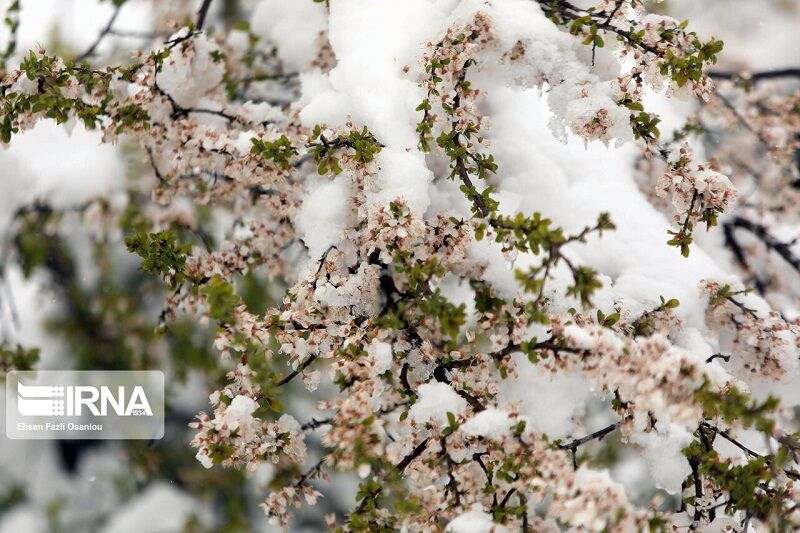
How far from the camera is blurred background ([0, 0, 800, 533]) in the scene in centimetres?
373

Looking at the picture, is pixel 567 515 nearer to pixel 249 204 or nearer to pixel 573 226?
pixel 573 226

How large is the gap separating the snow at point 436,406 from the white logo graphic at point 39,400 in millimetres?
2618

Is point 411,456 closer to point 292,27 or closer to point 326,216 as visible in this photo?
point 326,216

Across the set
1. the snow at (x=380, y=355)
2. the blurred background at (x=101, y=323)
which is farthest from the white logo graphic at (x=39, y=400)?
the snow at (x=380, y=355)

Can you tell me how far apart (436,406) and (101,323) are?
10.6 feet

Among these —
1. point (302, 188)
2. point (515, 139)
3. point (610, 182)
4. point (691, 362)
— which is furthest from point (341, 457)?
point (610, 182)

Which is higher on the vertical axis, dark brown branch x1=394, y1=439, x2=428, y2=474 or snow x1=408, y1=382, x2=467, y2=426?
snow x1=408, y1=382, x2=467, y2=426

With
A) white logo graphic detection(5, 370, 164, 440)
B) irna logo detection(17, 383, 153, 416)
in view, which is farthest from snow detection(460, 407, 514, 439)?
irna logo detection(17, 383, 153, 416)

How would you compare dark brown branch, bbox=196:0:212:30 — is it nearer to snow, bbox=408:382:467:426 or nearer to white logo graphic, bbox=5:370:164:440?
snow, bbox=408:382:467:426

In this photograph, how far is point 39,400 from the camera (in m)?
3.55

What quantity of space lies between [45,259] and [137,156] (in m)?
0.86

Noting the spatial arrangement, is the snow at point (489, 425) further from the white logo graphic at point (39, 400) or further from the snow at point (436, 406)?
the white logo graphic at point (39, 400)

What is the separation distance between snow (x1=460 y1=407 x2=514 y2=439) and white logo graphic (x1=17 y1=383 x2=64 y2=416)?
277 centimetres

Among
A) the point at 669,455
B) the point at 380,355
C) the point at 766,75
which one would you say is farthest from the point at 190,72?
the point at 766,75
